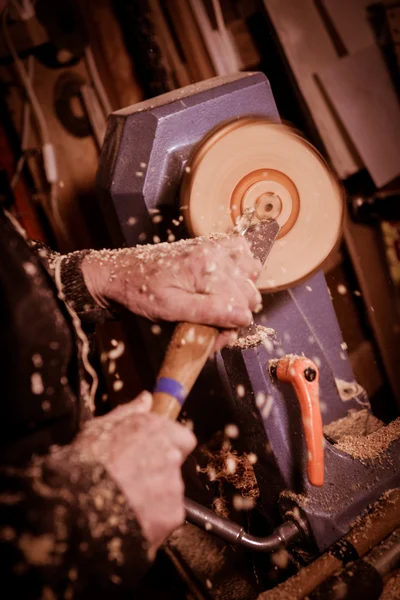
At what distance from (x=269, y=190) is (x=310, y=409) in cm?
67

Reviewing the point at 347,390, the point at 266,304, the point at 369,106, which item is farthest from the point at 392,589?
the point at 369,106

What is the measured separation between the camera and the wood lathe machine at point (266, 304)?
1029 millimetres

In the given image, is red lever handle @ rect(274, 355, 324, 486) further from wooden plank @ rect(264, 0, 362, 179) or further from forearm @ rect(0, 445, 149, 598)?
wooden plank @ rect(264, 0, 362, 179)

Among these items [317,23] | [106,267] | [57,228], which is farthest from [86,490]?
[317,23]

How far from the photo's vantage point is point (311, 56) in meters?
2.42

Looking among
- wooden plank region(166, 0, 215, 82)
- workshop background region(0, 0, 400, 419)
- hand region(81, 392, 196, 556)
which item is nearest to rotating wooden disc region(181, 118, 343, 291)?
hand region(81, 392, 196, 556)

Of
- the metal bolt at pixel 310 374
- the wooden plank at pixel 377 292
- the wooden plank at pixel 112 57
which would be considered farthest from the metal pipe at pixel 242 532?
the wooden plank at pixel 112 57

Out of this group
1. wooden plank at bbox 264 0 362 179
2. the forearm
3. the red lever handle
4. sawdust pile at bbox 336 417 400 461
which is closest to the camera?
the forearm

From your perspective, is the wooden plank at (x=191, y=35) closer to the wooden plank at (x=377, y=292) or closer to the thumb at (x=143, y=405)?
the wooden plank at (x=377, y=292)

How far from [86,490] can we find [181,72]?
2.63 m

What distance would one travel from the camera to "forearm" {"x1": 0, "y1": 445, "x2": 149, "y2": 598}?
2.00 feet

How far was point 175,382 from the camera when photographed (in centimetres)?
84

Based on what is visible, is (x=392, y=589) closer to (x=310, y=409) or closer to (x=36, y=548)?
(x=310, y=409)

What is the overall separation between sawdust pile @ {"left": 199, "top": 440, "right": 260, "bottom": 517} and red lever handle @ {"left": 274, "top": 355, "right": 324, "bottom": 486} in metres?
0.47
